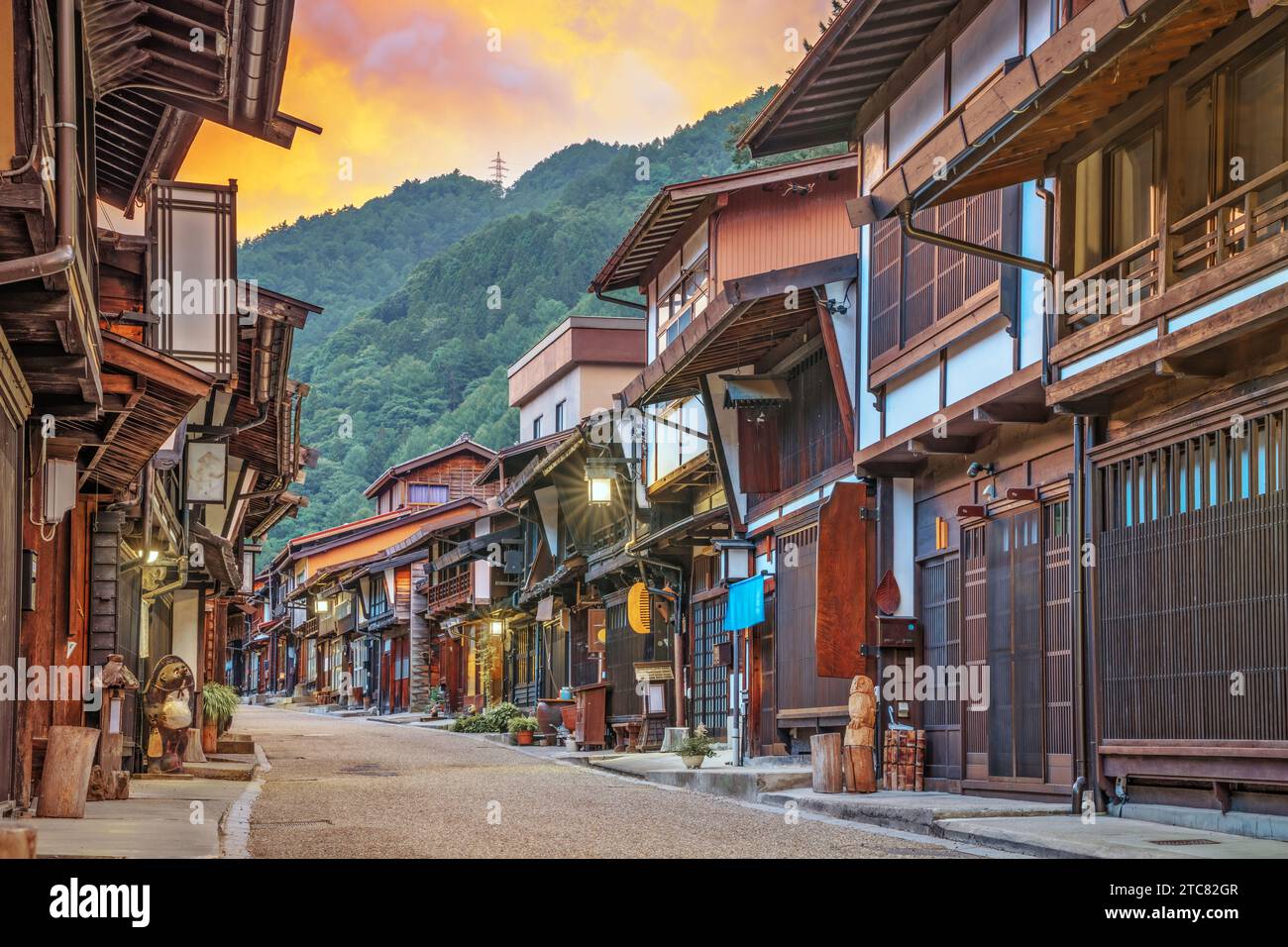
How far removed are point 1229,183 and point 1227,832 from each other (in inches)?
208

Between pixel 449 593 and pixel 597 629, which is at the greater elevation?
pixel 449 593

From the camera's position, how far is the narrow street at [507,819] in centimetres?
1237

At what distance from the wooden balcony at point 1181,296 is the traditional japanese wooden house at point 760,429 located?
639 cm

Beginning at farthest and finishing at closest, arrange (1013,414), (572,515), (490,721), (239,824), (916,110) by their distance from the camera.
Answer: (490,721)
(572,515)
(916,110)
(1013,414)
(239,824)

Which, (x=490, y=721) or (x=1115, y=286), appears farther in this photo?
(x=490, y=721)

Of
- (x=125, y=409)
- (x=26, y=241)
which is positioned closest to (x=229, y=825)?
(x=125, y=409)

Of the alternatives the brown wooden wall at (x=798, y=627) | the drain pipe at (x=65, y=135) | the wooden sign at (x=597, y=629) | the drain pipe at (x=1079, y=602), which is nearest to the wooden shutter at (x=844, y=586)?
the brown wooden wall at (x=798, y=627)

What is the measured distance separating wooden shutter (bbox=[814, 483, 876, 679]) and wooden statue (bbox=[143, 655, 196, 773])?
30.4ft

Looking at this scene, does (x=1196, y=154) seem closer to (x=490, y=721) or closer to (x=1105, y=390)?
(x=1105, y=390)

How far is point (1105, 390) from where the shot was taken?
14.4 metres

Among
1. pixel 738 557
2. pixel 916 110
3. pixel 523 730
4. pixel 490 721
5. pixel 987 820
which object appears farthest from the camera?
pixel 490 721

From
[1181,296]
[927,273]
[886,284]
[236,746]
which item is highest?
[886,284]

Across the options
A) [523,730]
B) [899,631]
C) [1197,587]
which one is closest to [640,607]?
[523,730]

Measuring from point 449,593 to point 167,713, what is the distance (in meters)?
36.7
